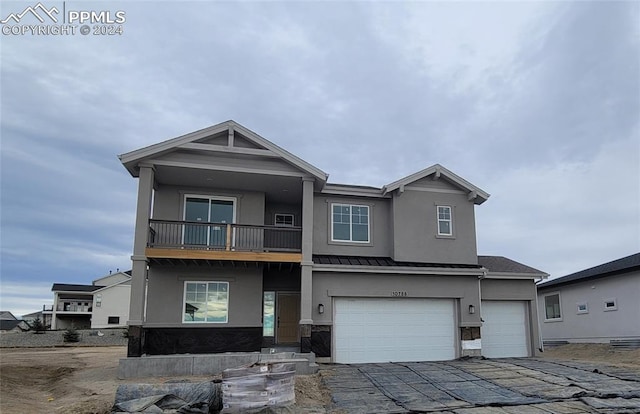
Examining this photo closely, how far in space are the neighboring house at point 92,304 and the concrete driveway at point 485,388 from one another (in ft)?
122

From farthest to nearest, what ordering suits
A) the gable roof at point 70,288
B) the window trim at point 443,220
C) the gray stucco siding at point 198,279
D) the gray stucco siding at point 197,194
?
the gable roof at point 70,288
the window trim at point 443,220
the gray stucco siding at point 197,194
the gray stucco siding at point 198,279

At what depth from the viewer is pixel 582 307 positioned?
22.4 m

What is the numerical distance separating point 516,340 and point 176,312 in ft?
41.6

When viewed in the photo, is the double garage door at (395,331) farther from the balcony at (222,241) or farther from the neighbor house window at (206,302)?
the neighbor house window at (206,302)

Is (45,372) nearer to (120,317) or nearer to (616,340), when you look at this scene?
(616,340)

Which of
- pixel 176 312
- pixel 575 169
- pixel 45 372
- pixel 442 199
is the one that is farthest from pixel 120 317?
pixel 575 169

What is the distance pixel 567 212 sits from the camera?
24484 mm

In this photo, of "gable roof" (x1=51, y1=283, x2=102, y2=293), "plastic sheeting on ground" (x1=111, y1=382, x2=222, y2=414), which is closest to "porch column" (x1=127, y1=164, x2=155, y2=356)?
"plastic sheeting on ground" (x1=111, y1=382, x2=222, y2=414)

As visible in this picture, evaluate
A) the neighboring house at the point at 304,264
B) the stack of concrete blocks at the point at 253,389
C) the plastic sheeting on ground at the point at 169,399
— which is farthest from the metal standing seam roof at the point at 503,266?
the plastic sheeting on ground at the point at 169,399

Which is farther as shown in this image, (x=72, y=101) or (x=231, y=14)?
(x=72, y=101)

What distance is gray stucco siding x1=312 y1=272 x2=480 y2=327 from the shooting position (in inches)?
663

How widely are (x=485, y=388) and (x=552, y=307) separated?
1501 centimetres

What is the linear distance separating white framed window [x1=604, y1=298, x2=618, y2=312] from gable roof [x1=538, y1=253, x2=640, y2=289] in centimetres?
104

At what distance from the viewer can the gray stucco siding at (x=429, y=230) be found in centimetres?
1864
